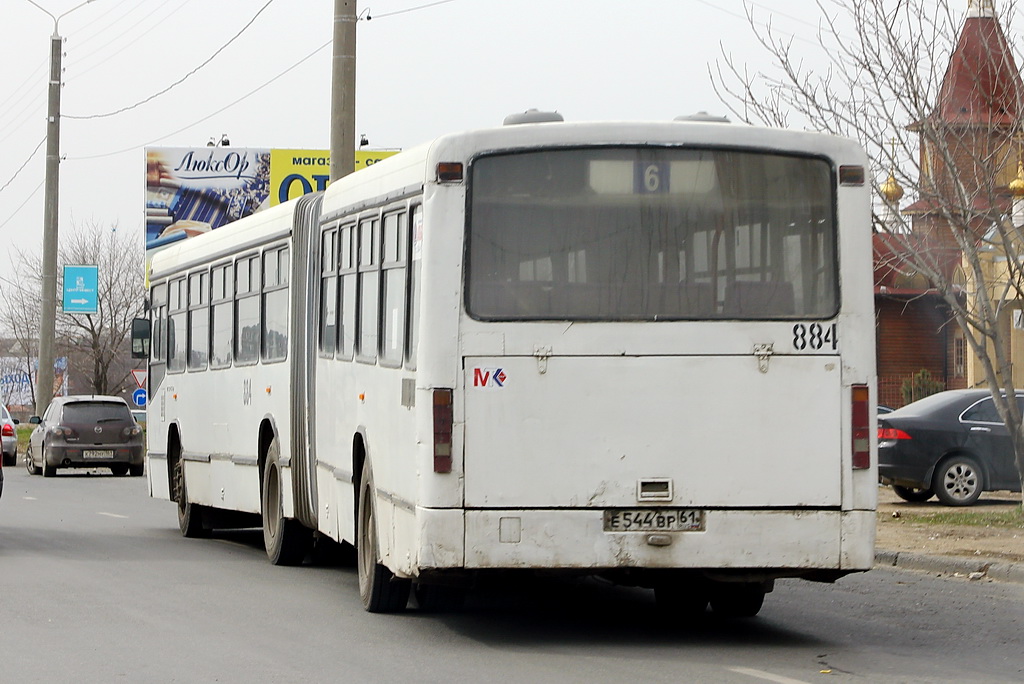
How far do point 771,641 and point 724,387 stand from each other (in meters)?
1.54

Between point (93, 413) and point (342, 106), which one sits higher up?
point (342, 106)

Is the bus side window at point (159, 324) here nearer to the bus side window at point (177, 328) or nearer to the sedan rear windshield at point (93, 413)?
the bus side window at point (177, 328)

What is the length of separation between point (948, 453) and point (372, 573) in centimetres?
1161

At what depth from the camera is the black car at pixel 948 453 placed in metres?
20.7

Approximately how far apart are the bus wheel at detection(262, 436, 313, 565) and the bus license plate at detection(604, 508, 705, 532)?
5.31m

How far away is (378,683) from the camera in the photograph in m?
8.30

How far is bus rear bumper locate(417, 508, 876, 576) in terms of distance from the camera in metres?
9.20

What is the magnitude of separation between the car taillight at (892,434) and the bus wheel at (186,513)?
820 cm

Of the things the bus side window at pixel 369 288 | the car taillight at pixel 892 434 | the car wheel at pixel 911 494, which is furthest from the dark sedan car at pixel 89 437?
the bus side window at pixel 369 288

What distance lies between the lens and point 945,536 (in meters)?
16.3

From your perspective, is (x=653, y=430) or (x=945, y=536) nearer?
(x=653, y=430)

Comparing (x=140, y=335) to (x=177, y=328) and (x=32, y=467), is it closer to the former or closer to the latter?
(x=177, y=328)

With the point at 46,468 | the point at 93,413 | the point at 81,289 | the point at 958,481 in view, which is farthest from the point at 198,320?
the point at 81,289

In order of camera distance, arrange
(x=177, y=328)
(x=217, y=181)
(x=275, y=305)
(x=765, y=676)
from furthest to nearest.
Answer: (x=217, y=181), (x=177, y=328), (x=275, y=305), (x=765, y=676)
